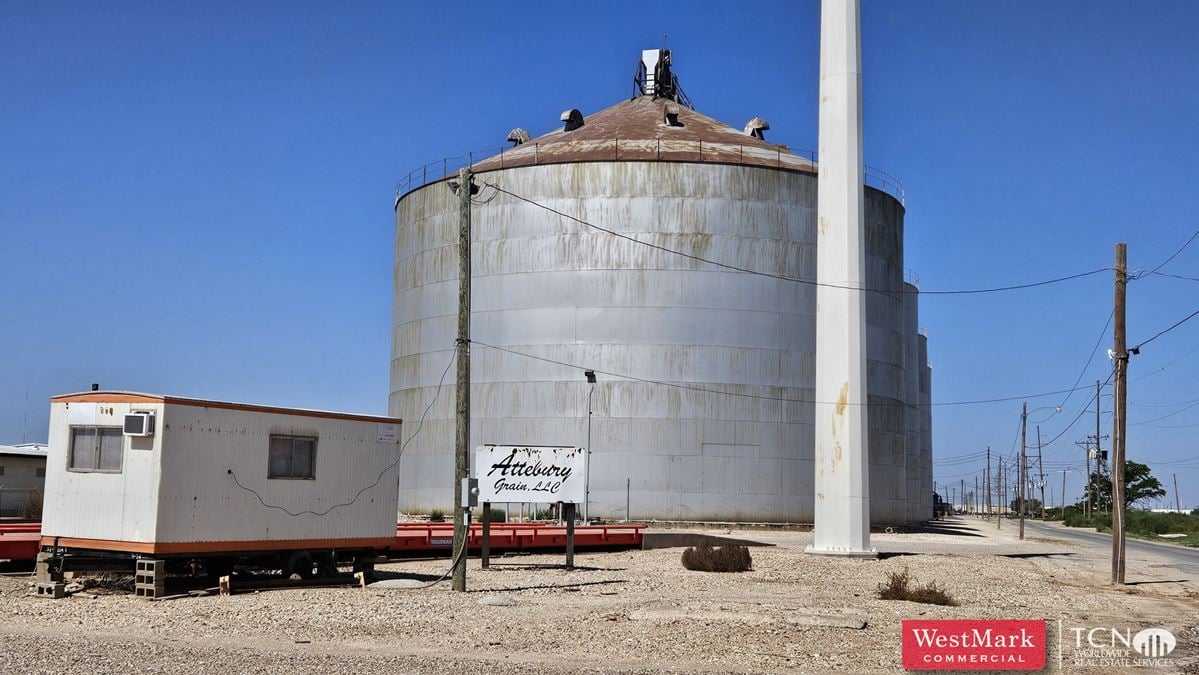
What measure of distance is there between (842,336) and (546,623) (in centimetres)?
2104

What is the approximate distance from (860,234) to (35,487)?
3386 cm

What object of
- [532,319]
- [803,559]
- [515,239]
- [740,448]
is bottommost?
[803,559]

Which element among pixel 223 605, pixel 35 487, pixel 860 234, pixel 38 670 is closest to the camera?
pixel 38 670

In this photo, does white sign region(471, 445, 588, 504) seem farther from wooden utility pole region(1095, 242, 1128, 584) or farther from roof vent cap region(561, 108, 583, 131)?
roof vent cap region(561, 108, 583, 131)

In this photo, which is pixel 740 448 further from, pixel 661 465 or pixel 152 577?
pixel 152 577

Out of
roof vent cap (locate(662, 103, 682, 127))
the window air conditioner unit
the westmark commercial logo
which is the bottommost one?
the westmark commercial logo

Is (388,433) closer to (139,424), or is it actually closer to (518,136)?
(139,424)

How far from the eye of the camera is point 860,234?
36719 millimetres

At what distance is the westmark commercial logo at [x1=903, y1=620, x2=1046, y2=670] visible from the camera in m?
14.4

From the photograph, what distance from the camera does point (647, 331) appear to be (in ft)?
175

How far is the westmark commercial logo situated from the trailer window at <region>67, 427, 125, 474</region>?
12824 mm

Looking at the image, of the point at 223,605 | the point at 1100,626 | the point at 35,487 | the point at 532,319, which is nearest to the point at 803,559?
the point at 1100,626

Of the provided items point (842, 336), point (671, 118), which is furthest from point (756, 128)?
point (842, 336)

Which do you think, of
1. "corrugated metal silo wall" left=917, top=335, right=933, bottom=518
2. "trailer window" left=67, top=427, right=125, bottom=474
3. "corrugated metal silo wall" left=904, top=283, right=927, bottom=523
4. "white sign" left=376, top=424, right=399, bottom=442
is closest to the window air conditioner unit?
"trailer window" left=67, top=427, right=125, bottom=474
